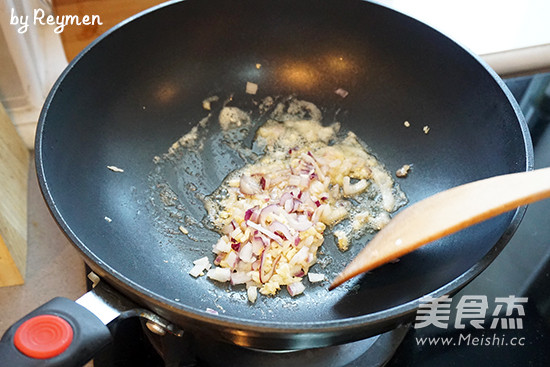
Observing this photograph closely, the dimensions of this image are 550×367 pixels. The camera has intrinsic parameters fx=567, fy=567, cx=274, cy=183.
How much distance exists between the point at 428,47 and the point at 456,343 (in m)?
0.51

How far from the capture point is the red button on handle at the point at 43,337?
0.59m

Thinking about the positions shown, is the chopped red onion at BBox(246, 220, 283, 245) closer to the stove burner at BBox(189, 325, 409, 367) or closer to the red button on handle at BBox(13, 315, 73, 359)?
the stove burner at BBox(189, 325, 409, 367)

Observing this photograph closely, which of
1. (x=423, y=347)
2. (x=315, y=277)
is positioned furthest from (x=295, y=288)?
(x=423, y=347)

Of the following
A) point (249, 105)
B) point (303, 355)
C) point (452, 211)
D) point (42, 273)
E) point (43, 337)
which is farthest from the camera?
point (249, 105)

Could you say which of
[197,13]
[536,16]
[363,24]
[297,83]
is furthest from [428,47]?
[536,16]

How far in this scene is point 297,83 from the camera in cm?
114

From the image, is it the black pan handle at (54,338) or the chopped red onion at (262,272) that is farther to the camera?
the chopped red onion at (262,272)

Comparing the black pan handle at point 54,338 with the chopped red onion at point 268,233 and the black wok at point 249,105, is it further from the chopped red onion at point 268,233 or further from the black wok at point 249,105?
the chopped red onion at point 268,233

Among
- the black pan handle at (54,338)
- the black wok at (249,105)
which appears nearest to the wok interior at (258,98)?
the black wok at (249,105)

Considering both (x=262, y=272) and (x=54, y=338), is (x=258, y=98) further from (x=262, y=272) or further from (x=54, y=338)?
(x=54, y=338)

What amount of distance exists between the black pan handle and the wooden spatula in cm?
35

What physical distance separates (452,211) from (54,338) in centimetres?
50

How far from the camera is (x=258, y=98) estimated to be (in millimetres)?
1140

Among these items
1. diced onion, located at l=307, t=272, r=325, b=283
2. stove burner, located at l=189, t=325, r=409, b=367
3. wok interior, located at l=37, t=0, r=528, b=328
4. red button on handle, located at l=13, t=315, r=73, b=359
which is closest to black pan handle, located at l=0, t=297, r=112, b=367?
red button on handle, located at l=13, t=315, r=73, b=359
